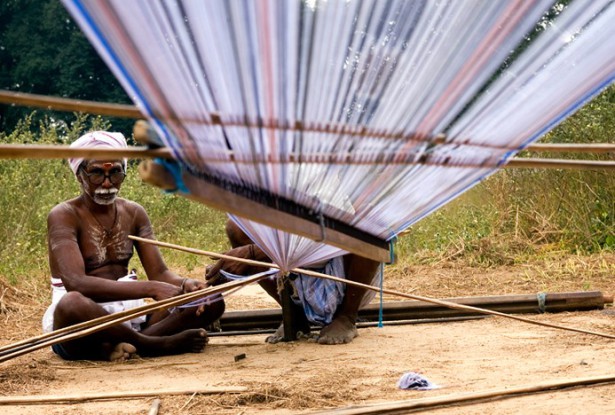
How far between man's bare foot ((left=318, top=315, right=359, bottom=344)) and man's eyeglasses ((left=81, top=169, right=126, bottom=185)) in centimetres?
121

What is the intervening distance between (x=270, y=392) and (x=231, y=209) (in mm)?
1334

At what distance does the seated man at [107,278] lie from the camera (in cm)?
435

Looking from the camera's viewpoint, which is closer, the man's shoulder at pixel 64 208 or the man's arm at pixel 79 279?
the man's arm at pixel 79 279

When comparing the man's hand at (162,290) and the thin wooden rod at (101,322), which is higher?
the man's hand at (162,290)

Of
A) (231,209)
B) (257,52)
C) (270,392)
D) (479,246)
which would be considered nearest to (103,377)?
(270,392)

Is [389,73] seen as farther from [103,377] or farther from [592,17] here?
[103,377]

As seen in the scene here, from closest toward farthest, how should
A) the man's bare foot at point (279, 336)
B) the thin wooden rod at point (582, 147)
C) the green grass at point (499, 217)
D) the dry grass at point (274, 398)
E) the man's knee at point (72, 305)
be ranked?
the thin wooden rod at point (582, 147), the dry grass at point (274, 398), the man's knee at point (72, 305), the man's bare foot at point (279, 336), the green grass at point (499, 217)

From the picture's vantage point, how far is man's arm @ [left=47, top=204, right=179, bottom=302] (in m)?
4.33

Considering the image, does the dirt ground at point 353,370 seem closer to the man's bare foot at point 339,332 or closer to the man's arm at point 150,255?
the man's bare foot at point 339,332

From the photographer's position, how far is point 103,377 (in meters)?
3.99

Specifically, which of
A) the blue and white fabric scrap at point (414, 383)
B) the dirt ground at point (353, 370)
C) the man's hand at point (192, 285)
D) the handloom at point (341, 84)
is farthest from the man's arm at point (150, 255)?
the handloom at point (341, 84)

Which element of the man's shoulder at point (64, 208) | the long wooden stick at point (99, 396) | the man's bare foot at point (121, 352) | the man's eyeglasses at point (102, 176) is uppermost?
the man's eyeglasses at point (102, 176)

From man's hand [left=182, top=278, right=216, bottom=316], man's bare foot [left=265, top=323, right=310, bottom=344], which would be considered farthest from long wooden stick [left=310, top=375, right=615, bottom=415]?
man's bare foot [left=265, top=323, right=310, bottom=344]

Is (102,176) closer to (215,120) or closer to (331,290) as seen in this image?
(331,290)
